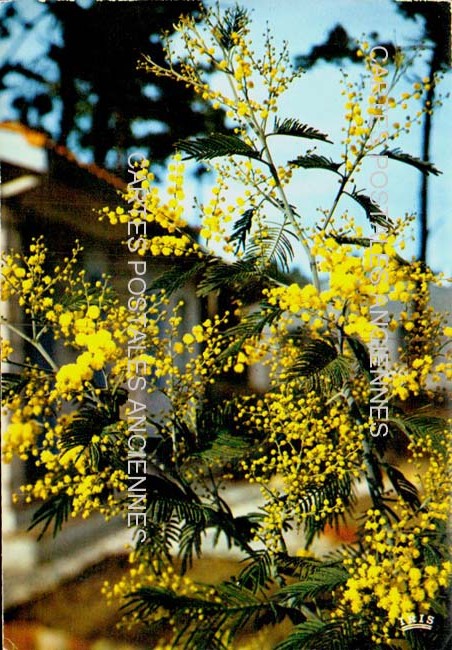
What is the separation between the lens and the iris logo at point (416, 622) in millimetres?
1172

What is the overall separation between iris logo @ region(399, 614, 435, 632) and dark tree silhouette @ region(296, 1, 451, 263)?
66cm

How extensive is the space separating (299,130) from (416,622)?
940mm

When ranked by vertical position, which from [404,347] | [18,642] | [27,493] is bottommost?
[18,642]

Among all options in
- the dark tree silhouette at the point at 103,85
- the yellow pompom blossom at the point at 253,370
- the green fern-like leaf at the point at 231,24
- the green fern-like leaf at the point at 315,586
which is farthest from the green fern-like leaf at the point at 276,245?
the green fern-like leaf at the point at 315,586

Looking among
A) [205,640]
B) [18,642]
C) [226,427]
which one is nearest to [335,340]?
[226,427]

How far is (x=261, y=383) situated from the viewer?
1.22 m

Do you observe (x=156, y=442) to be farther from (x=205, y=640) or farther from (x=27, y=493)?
(x=205, y=640)

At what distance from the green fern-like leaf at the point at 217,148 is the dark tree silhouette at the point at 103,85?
0.08 ft

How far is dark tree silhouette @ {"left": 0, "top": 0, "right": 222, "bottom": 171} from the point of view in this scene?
1.20 m

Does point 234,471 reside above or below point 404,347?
below

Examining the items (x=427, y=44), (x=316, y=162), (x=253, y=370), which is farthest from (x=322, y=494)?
(x=427, y=44)

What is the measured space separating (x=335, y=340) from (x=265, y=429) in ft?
0.71

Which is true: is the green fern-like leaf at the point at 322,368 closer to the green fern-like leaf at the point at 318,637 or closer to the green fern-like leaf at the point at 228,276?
the green fern-like leaf at the point at 228,276

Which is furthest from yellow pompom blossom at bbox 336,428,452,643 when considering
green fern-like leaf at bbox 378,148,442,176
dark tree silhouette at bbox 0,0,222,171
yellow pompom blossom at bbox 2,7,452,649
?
dark tree silhouette at bbox 0,0,222,171
